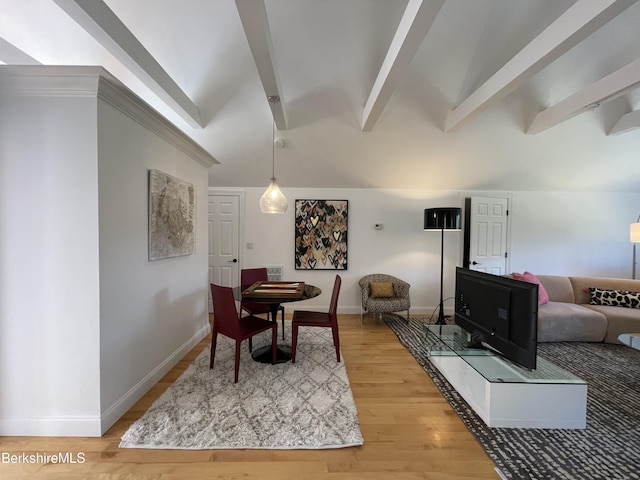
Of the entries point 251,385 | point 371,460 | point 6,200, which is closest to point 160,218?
point 6,200

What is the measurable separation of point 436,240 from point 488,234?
33.1 inches

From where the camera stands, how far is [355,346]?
10.5 feet

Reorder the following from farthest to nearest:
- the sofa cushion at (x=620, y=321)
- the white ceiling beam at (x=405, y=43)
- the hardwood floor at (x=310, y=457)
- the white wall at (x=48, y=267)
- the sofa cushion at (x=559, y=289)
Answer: the sofa cushion at (x=559, y=289) < the sofa cushion at (x=620, y=321) < the white wall at (x=48, y=267) < the white ceiling beam at (x=405, y=43) < the hardwood floor at (x=310, y=457)

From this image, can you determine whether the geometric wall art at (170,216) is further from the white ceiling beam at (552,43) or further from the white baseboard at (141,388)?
the white ceiling beam at (552,43)

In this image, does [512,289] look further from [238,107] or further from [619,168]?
[619,168]

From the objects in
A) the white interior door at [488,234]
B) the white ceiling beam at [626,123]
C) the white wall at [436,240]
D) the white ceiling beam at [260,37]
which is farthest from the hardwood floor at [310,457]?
the white ceiling beam at [626,123]

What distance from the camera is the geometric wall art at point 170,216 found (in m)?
2.30

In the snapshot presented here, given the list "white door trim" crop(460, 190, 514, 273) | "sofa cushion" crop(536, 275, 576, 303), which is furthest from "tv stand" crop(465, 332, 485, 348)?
"white door trim" crop(460, 190, 514, 273)

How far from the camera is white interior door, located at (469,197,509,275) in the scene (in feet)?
14.6

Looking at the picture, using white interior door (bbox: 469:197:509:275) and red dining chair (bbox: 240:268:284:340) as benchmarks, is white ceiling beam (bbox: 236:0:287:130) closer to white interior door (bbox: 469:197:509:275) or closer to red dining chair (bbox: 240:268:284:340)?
red dining chair (bbox: 240:268:284:340)

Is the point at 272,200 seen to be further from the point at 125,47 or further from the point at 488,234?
the point at 488,234

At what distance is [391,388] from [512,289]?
1278 millimetres

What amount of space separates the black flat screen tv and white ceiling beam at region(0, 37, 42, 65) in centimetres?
442

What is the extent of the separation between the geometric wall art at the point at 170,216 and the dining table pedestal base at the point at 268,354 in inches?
52.5
